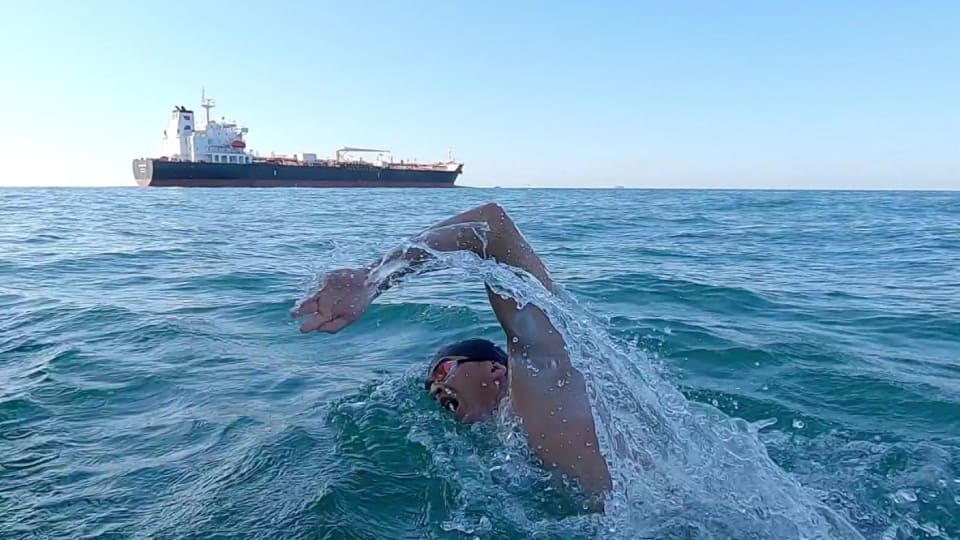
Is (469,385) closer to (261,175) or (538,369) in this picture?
(538,369)

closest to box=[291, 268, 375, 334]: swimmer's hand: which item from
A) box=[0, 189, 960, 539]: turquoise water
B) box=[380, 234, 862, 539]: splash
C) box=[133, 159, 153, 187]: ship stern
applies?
box=[380, 234, 862, 539]: splash

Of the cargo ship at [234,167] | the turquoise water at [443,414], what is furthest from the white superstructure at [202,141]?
the turquoise water at [443,414]

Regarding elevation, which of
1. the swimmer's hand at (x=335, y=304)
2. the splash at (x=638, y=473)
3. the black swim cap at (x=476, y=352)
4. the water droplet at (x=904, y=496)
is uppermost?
the swimmer's hand at (x=335, y=304)

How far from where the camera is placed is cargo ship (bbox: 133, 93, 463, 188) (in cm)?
5775

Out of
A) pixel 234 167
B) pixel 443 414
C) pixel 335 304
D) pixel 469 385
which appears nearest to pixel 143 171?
pixel 234 167

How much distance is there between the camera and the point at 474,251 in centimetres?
306

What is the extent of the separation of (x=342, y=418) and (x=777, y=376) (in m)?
3.37

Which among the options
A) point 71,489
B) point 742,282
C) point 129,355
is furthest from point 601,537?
point 742,282

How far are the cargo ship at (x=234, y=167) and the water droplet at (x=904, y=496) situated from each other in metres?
59.5

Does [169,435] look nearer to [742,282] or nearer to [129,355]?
[129,355]

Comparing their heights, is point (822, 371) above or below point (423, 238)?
below

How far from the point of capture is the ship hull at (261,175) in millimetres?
56844

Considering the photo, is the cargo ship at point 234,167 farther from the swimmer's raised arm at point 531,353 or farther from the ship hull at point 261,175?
the swimmer's raised arm at point 531,353

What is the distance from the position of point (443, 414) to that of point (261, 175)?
59.1 metres
